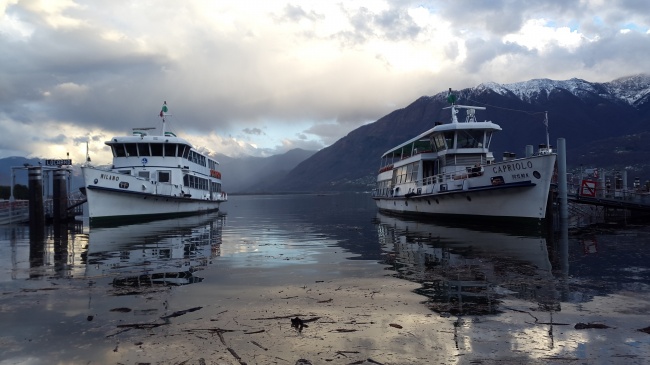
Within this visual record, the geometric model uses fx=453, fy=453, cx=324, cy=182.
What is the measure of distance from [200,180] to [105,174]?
1730 centimetres

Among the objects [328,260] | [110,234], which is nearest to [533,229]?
[328,260]

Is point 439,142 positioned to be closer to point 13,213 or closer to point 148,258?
point 148,258

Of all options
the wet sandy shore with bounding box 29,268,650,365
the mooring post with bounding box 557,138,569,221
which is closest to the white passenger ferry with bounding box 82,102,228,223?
the wet sandy shore with bounding box 29,268,650,365

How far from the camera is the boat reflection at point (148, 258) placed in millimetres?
11649

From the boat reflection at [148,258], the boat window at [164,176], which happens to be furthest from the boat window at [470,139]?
the boat window at [164,176]

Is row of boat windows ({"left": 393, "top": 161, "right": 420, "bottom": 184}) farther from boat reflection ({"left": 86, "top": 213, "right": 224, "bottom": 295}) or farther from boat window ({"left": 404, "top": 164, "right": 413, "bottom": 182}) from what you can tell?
boat reflection ({"left": 86, "top": 213, "right": 224, "bottom": 295})

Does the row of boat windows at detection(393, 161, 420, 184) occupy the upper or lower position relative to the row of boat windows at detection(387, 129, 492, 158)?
lower

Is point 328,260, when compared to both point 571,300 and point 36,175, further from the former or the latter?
point 36,175

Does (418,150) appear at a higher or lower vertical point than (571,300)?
higher

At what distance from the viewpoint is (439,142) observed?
114 ft

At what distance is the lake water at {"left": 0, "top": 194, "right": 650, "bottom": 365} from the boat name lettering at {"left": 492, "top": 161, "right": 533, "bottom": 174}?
29.8ft

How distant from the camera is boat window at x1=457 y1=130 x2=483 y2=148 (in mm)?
33562

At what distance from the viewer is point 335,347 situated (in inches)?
251

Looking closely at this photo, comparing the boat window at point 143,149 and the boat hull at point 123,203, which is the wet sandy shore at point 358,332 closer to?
the boat hull at point 123,203
